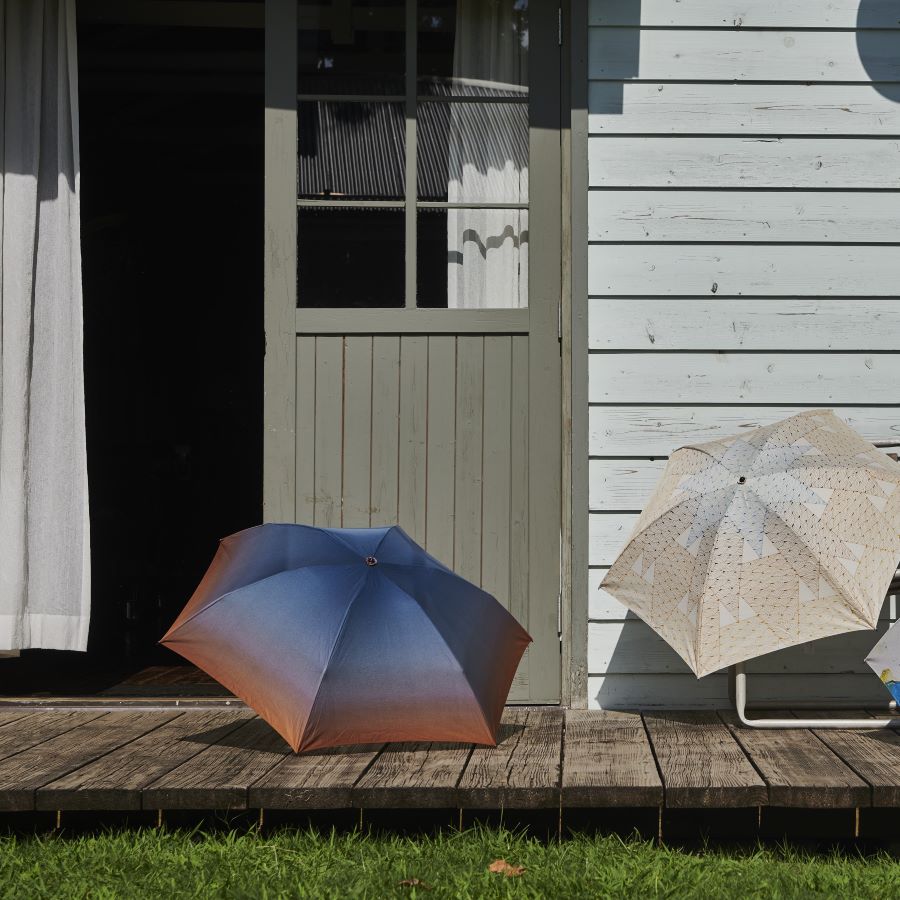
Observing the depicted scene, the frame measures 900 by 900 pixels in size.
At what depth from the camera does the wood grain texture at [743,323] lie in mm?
3824

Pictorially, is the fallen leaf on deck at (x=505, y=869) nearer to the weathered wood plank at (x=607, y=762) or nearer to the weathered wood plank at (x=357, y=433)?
the weathered wood plank at (x=607, y=762)

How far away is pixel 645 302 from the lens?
383 cm

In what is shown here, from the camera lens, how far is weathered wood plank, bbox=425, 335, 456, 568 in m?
3.83

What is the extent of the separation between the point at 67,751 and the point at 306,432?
1.21 meters

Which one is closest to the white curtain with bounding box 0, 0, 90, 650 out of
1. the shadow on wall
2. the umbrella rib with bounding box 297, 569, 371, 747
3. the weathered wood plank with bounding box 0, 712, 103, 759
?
the weathered wood plank with bounding box 0, 712, 103, 759

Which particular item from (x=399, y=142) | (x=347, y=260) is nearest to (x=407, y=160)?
(x=399, y=142)

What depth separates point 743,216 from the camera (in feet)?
12.6

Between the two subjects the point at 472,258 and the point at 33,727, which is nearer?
the point at 33,727

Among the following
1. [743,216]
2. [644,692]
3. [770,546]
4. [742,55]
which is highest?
[742,55]

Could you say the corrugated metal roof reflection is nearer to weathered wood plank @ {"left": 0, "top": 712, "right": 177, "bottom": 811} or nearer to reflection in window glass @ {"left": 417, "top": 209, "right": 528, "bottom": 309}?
reflection in window glass @ {"left": 417, "top": 209, "right": 528, "bottom": 309}

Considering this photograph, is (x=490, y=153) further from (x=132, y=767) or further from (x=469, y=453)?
(x=132, y=767)

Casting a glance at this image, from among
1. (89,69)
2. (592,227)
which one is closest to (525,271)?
(592,227)

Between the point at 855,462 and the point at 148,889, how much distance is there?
1.99 m

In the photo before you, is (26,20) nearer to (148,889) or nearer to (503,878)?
(148,889)
